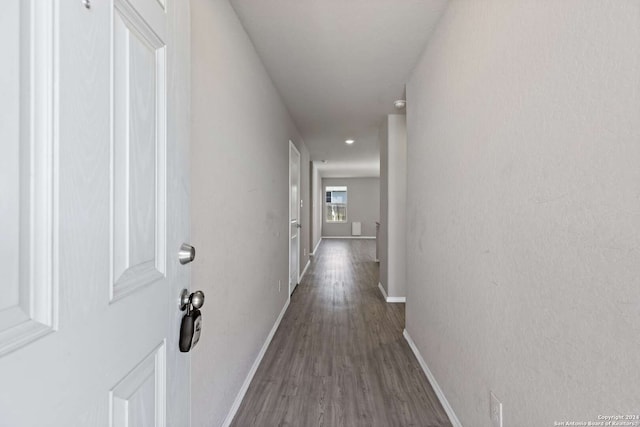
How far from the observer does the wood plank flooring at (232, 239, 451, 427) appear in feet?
5.82

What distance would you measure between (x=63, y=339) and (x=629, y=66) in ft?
3.94

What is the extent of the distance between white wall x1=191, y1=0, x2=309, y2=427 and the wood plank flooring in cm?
23

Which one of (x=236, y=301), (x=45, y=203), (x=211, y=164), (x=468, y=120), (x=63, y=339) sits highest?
(x=468, y=120)

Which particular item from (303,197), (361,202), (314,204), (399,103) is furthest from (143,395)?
(361,202)

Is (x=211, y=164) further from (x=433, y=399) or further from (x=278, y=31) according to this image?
(x=433, y=399)

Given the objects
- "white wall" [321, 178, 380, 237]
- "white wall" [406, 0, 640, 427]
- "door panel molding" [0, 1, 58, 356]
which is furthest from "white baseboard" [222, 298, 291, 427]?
"white wall" [321, 178, 380, 237]

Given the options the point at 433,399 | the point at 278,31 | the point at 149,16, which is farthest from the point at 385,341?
the point at 149,16

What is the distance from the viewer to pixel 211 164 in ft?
4.91

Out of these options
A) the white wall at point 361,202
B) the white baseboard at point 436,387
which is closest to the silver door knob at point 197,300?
the white baseboard at point 436,387

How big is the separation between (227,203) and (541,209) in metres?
1.39

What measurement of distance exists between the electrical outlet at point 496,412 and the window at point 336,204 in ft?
35.7

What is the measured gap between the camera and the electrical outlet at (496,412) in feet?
4.02

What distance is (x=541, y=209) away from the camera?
39.6 inches

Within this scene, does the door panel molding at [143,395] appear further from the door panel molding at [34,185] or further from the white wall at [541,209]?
the white wall at [541,209]
